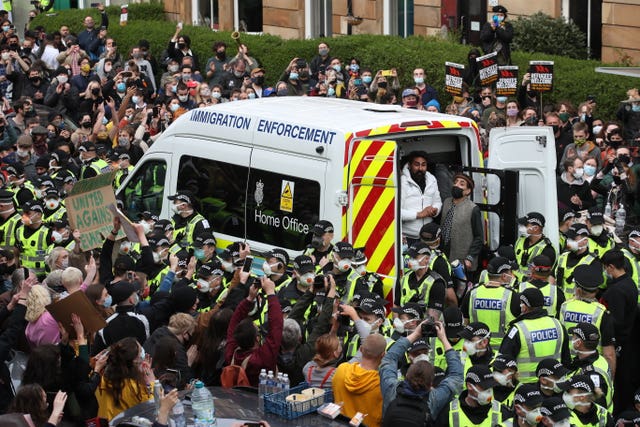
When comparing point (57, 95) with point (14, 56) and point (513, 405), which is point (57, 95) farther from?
point (513, 405)

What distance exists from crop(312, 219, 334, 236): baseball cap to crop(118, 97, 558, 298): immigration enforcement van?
173 mm

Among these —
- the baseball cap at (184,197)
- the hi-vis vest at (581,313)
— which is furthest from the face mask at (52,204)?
the hi-vis vest at (581,313)

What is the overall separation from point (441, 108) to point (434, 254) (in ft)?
32.1

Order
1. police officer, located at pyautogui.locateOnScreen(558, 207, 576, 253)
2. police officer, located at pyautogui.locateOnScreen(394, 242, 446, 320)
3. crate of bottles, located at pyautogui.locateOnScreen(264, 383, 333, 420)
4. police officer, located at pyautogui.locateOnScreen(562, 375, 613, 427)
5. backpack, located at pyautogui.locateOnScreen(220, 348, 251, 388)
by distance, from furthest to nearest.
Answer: police officer, located at pyautogui.locateOnScreen(558, 207, 576, 253) → police officer, located at pyautogui.locateOnScreen(394, 242, 446, 320) → backpack, located at pyautogui.locateOnScreen(220, 348, 251, 388) → police officer, located at pyautogui.locateOnScreen(562, 375, 613, 427) → crate of bottles, located at pyautogui.locateOnScreen(264, 383, 333, 420)

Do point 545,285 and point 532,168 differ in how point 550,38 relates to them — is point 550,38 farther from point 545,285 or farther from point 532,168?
point 545,285

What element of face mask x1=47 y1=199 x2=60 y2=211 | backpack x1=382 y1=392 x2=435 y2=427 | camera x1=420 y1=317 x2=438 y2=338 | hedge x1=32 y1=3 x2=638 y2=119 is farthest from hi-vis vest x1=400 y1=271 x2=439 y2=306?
hedge x1=32 y1=3 x2=638 y2=119

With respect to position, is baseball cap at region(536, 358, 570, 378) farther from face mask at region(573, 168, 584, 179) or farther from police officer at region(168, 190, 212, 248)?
face mask at region(573, 168, 584, 179)

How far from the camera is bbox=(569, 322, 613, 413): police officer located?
30.8 ft

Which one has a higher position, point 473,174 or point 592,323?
point 473,174

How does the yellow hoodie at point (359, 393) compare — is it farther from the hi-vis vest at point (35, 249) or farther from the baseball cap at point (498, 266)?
the hi-vis vest at point (35, 249)

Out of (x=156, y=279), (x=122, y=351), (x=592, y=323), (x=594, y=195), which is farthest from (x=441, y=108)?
(x=122, y=351)

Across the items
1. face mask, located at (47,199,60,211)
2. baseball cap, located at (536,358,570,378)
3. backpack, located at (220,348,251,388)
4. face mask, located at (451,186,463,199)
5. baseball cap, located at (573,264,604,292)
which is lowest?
backpack, located at (220,348,251,388)

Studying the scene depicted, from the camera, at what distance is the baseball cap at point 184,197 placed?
43.3ft

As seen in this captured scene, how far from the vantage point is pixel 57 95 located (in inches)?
938
